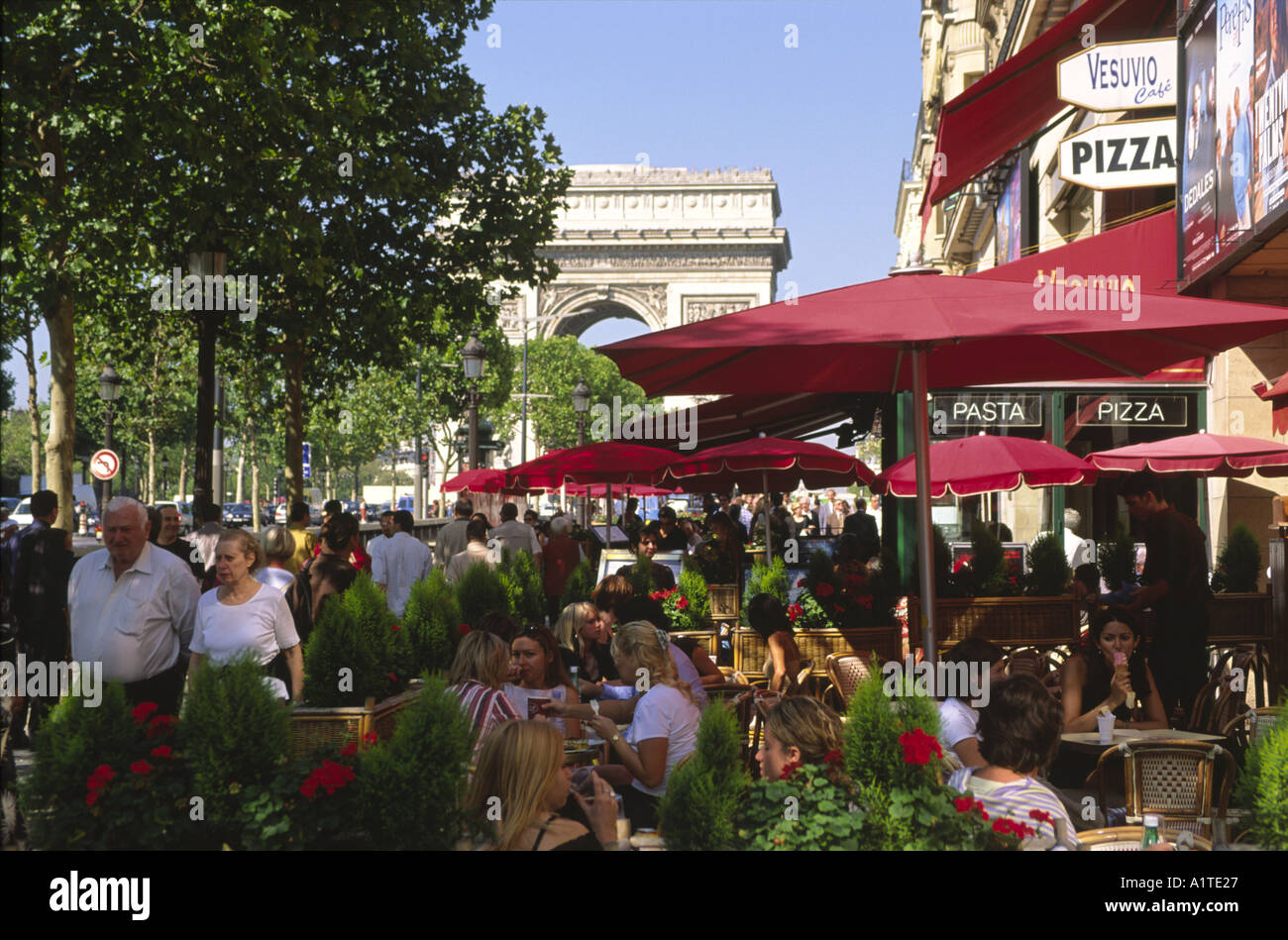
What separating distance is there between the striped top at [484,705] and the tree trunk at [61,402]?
10433mm

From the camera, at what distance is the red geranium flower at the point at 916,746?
4.05 meters

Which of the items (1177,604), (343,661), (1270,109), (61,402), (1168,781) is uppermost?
(1270,109)

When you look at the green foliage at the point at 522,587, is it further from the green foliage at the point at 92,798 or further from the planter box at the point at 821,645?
the green foliage at the point at 92,798

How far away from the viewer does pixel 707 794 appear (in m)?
4.03

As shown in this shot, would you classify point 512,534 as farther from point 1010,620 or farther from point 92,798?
point 92,798

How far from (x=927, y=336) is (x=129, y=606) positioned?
13.8 ft

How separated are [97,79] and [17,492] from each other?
96.9 meters

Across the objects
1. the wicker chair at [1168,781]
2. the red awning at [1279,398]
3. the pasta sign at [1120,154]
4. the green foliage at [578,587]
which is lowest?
the wicker chair at [1168,781]

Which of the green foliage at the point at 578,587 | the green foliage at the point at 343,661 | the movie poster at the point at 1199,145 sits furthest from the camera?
the movie poster at the point at 1199,145

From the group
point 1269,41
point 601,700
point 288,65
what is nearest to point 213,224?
point 288,65

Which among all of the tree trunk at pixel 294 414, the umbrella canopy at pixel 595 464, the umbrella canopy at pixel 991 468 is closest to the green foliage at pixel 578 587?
the umbrella canopy at pixel 991 468

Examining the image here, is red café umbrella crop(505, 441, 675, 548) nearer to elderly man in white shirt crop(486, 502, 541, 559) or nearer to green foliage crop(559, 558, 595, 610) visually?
elderly man in white shirt crop(486, 502, 541, 559)

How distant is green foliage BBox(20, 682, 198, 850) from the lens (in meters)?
4.46

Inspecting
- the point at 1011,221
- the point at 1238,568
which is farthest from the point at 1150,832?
the point at 1011,221
